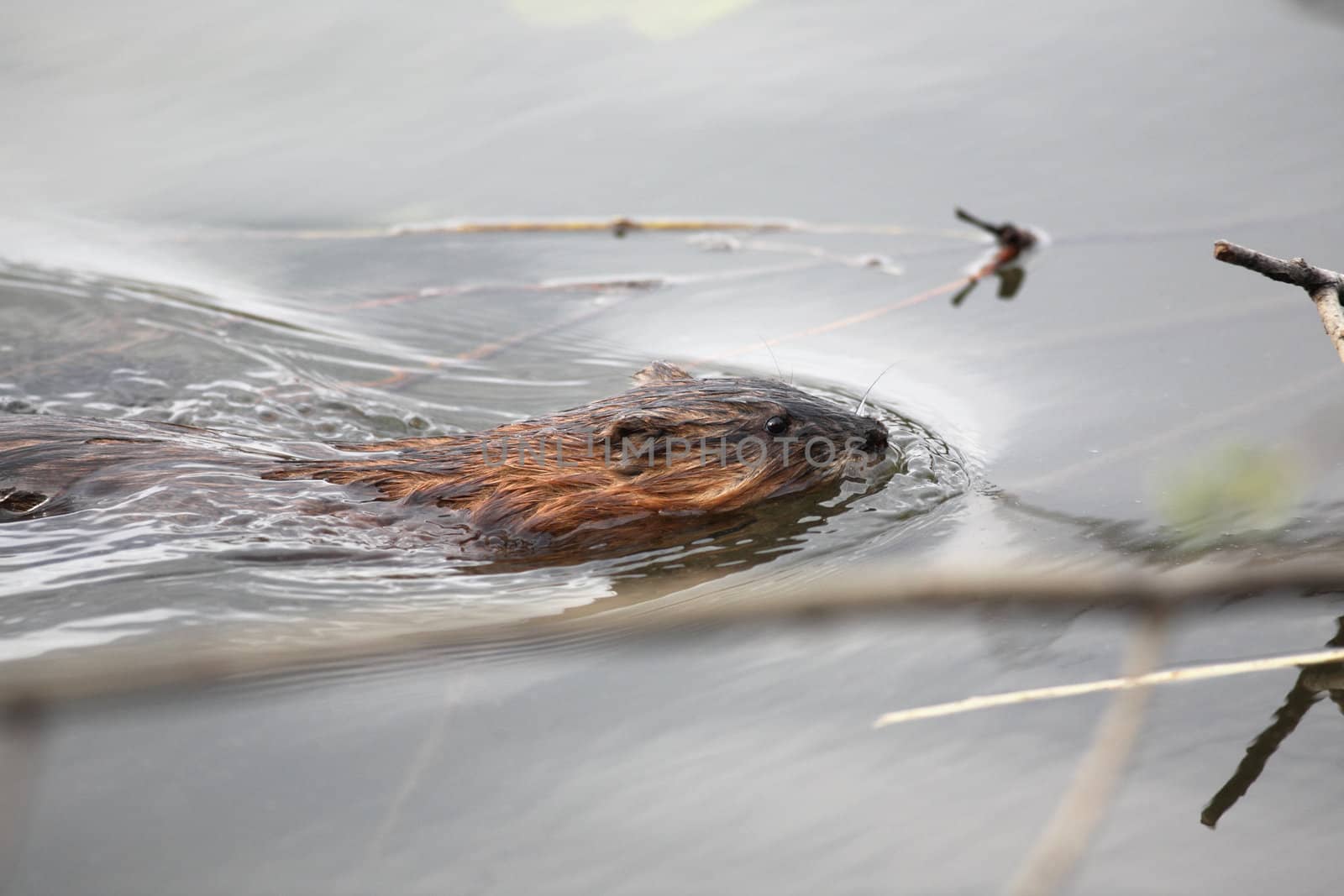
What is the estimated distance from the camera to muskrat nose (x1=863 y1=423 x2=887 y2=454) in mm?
4332

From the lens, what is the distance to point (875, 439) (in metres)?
4.35

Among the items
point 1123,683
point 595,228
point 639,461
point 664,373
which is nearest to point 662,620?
point 639,461

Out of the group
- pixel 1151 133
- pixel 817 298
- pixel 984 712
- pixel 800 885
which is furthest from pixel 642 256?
pixel 800 885

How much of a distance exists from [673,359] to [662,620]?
6.71 ft

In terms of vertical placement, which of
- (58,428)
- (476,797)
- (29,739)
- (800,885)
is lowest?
(800,885)

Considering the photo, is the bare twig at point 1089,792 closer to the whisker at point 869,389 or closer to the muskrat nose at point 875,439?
the muskrat nose at point 875,439

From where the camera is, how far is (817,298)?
5672 millimetres

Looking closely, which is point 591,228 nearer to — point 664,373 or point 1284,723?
point 664,373

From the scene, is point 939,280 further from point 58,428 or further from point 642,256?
point 58,428

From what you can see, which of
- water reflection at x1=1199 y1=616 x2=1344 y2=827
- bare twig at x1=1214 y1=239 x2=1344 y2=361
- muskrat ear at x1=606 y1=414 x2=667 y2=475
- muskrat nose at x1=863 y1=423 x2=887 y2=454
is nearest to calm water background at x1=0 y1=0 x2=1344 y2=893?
water reflection at x1=1199 y1=616 x2=1344 y2=827

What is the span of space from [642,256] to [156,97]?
3.42 meters

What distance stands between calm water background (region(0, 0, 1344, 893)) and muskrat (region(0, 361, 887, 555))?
15 cm

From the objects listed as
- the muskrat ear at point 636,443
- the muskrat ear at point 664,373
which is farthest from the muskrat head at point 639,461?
the muskrat ear at point 664,373

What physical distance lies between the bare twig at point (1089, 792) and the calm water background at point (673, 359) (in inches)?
1.5
